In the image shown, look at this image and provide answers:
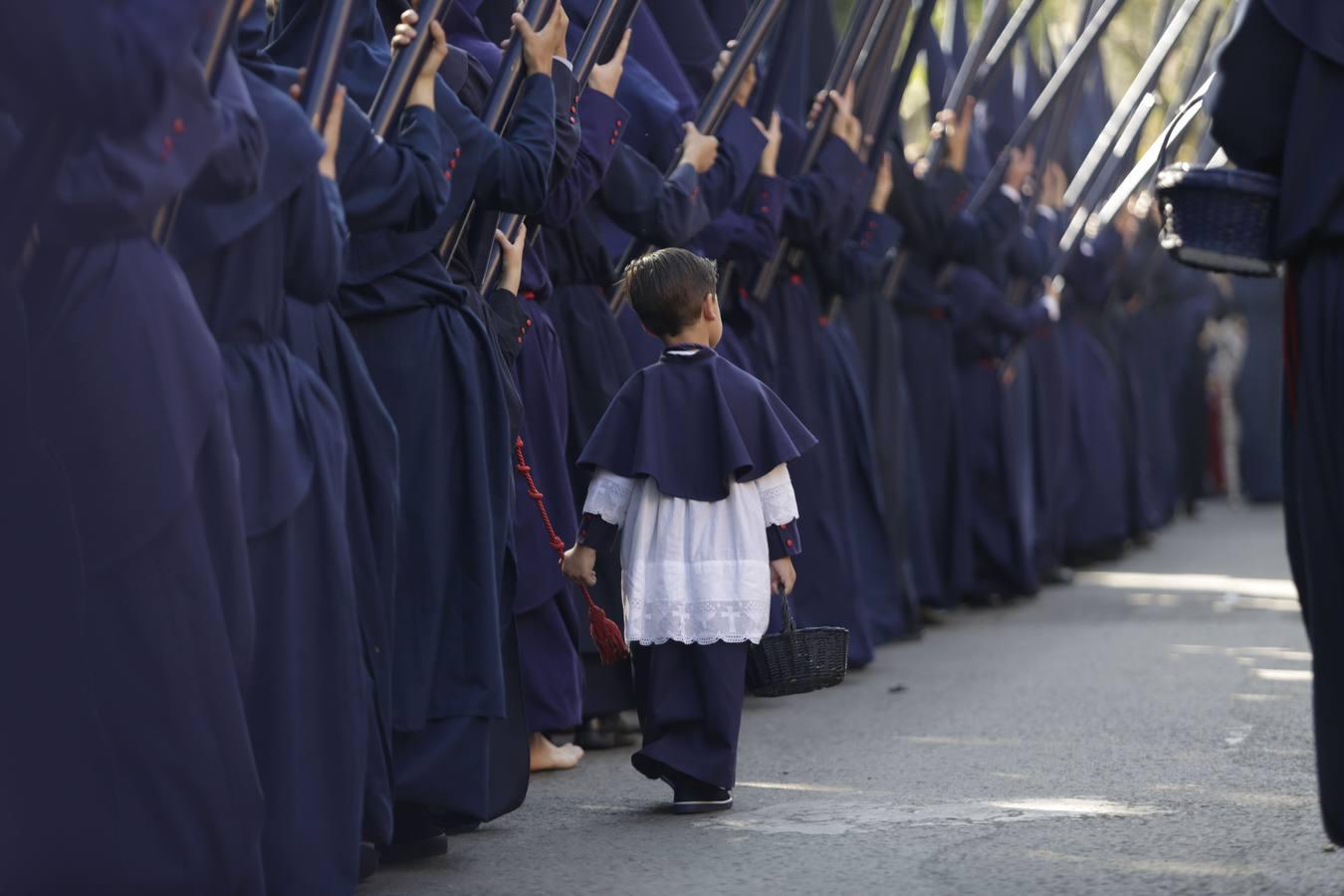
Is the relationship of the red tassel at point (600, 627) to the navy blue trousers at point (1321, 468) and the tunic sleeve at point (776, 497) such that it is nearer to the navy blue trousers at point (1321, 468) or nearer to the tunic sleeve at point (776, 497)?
the tunic sleeve at point (776, 497)

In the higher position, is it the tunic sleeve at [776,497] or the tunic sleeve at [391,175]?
the tunic sleeve at [391,175]

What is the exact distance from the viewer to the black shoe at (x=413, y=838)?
16.4 feet

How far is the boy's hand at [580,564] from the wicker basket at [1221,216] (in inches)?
67.6

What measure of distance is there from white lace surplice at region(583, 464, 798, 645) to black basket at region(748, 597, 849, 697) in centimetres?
6

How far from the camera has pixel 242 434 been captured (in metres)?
4.07

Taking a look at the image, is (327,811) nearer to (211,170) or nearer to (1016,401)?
(211,170)

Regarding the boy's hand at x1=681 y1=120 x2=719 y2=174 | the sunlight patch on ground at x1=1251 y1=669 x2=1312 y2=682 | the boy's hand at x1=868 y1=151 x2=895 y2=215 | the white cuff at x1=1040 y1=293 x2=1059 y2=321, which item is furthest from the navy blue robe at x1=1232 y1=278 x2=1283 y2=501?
the boy's hand at x1=681 y1=120 x2=719 y2=174

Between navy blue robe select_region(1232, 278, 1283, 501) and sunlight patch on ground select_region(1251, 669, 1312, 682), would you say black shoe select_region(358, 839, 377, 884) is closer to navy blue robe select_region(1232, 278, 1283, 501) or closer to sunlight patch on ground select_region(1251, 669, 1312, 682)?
sunlight patch on ground select_region(1251, 669, 1312, 682)

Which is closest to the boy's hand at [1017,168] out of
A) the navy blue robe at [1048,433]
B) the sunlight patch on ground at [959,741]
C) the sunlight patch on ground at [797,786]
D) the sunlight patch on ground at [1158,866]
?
the navy blue robe at [1048,433]

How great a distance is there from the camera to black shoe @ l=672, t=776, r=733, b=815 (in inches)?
217

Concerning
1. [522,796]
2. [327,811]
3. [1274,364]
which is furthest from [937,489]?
[1274,364]

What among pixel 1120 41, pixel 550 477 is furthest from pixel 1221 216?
pixel 1120 41

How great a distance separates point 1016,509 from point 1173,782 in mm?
5545

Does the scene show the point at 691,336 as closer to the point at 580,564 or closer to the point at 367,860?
the point at 580,564
